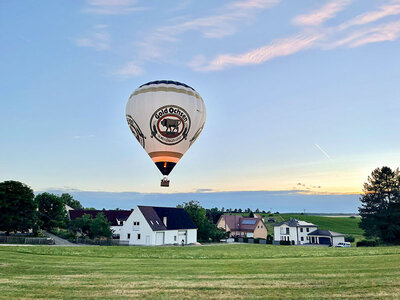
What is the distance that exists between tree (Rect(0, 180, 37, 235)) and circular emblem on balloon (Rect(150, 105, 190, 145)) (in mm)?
41366

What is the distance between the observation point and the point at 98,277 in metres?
20.0

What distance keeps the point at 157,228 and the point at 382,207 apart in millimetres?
42171

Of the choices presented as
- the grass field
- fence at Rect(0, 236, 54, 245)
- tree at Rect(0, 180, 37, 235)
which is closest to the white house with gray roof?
fence at Rect(0, 236, 54, 245)

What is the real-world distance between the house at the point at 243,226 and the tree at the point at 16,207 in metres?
54.6

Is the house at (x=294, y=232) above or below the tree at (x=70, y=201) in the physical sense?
below

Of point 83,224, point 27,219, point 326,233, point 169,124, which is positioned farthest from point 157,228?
point 326,233

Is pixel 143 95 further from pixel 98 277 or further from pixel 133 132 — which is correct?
pixel 98 277

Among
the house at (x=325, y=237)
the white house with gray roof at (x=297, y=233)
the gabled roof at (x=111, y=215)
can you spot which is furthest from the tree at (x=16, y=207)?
the house at (x=325, y=237)

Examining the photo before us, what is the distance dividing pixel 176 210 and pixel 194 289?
198ft

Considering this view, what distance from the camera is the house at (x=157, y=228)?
→ 64.2m

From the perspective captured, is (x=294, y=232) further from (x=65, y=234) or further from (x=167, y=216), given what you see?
(x=65, y=234)

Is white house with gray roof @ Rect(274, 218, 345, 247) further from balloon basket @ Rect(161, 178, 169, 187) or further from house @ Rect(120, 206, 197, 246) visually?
balloon basket @ Rect(161, 178, 169, 187)

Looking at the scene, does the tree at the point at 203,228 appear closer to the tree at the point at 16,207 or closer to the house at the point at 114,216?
the house at the point at 114,216

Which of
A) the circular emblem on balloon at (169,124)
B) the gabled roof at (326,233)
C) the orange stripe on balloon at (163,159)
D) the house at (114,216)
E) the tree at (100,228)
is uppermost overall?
the circular emblem on balloon at (169,124)
